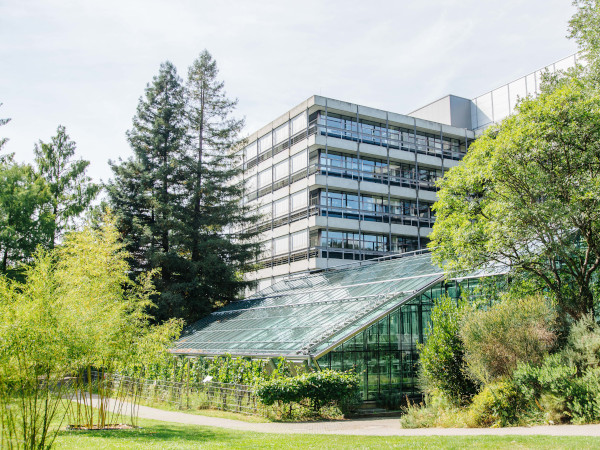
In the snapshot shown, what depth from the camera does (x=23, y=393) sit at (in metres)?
9.44

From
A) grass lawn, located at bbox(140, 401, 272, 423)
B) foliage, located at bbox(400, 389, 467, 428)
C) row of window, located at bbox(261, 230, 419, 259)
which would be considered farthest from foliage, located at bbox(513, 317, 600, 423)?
row of window, located at bbox(261, 230, 419, 259)

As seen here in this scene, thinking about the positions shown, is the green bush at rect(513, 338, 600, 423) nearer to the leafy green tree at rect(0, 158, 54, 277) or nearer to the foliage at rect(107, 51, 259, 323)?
the foliage at rect(107, 51, 259, 323)

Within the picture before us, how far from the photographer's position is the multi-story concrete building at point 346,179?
46.7 metres

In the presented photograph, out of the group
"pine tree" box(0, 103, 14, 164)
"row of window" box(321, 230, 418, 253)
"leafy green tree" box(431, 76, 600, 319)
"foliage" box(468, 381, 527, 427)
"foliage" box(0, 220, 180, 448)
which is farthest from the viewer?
"row of window" box(321, 230, 418, 253)

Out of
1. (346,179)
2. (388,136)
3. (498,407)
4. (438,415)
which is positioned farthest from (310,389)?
(388,136)

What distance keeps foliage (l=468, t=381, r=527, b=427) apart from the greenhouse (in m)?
5.41

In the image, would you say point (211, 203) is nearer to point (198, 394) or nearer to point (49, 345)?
point (198, 394)

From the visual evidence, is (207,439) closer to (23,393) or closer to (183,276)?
(23,393)

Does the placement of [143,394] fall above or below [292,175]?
below

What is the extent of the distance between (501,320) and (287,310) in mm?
14195

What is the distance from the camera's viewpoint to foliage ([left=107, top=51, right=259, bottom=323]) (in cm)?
3903

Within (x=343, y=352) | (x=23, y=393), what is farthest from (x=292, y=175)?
(x=23, y=393)

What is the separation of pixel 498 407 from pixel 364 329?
6650mm

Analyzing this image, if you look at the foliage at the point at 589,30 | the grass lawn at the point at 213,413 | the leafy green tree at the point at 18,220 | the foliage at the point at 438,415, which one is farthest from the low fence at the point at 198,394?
the foliage at the point at 589,30
